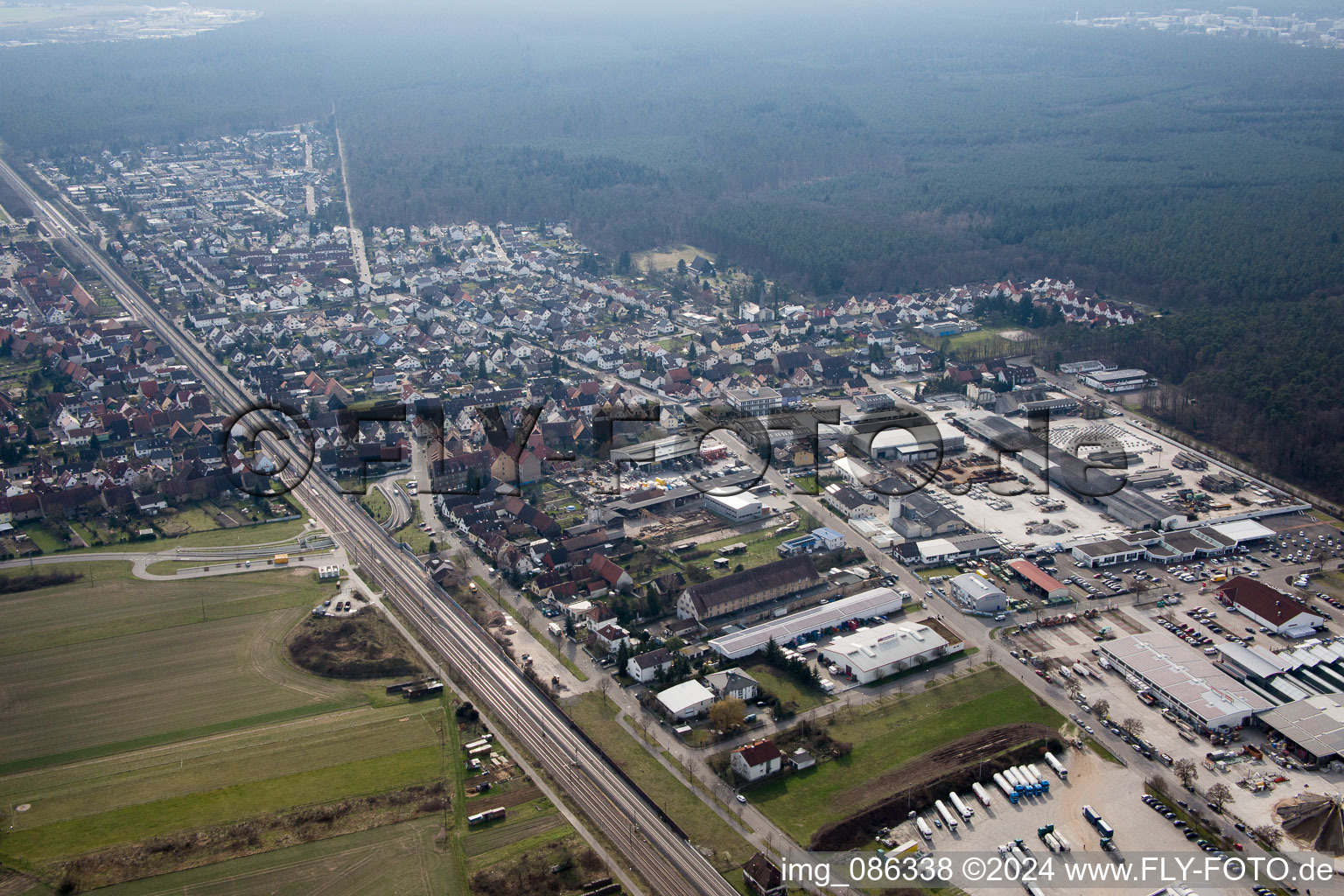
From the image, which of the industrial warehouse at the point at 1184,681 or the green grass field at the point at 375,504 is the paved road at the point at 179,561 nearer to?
the green grass field at the point at 375,504

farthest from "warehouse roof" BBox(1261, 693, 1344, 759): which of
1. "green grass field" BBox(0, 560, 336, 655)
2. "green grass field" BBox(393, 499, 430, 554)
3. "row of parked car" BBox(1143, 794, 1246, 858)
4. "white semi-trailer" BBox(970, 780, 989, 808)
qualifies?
"green grass field" BBox(0, 560, 336, 655)

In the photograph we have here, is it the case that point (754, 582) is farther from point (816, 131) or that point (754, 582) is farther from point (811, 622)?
point (816, 131)

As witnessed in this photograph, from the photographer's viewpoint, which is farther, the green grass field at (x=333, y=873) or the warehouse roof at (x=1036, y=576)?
the warehouse roof at (x=1036, y=576)

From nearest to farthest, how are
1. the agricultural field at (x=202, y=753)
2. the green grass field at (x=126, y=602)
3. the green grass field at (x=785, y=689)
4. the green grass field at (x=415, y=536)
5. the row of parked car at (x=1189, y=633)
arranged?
1. the agricultural field at (x=202, y=753)
2. the green grass field at (x=785, y=689)
3. the row of parked car at (x=1189, y=633)
4. the green grass field at (x=126, y=602)
5. the green grass field at (x=415, y=536)

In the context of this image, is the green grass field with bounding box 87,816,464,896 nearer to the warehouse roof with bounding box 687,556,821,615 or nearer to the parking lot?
the parking lot

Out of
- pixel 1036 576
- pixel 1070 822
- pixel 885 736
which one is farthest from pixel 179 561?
pixel 1070 822

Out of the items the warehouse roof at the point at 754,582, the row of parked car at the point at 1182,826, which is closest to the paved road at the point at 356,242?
the warehouse roof at the point at 754,582
